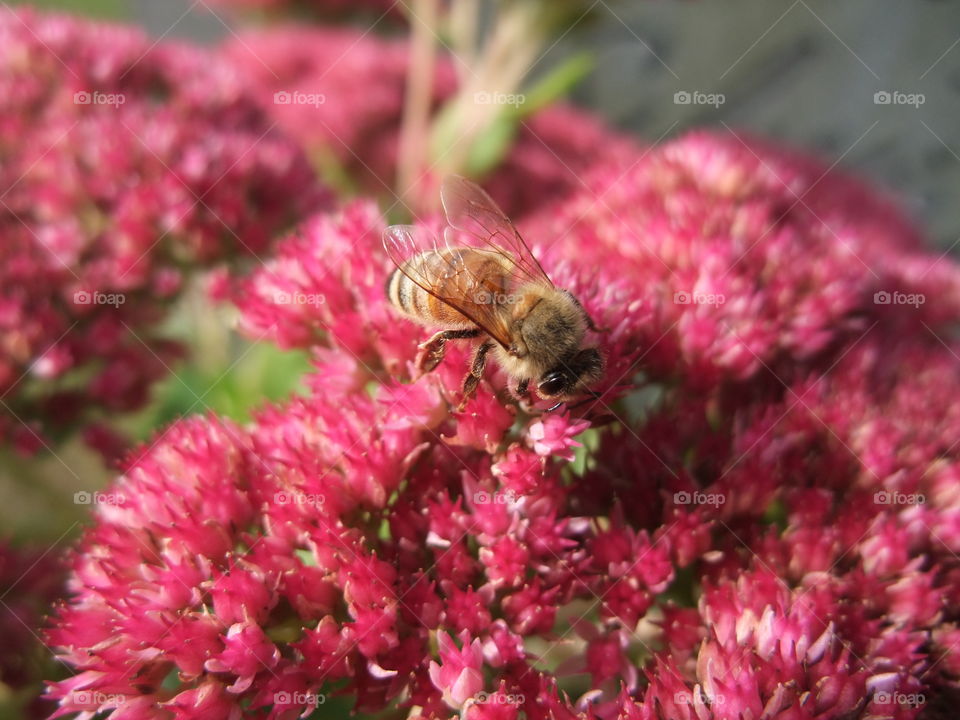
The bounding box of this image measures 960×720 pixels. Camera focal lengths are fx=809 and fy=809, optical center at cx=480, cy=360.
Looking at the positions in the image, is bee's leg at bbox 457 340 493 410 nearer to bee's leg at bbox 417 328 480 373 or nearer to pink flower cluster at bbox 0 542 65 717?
bee's leg at bbox 417 328 480 373

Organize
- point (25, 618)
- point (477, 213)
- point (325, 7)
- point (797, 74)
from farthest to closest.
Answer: point (797, 74), point (325, 7), point (25, 618), point (477, 213)

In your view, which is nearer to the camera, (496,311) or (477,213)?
(496,311)

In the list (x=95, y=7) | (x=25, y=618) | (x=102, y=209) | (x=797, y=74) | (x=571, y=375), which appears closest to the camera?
(x=571, y=375)

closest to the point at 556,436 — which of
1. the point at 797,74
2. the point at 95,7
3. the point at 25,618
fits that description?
the point at 25,618

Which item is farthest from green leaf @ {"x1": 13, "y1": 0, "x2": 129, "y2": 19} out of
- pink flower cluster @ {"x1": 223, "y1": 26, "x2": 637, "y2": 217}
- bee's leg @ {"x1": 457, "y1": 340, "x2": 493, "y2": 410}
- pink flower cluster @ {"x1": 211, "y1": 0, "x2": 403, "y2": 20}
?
bee's leg @ {"x1": 457, "y1": 340, "x2": 493, "y2": 410}

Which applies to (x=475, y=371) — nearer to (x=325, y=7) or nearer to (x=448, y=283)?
(x=448, y=283)

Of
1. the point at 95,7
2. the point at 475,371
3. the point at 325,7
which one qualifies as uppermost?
the point at 95,7

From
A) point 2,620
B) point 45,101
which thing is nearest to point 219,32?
point 45,101
